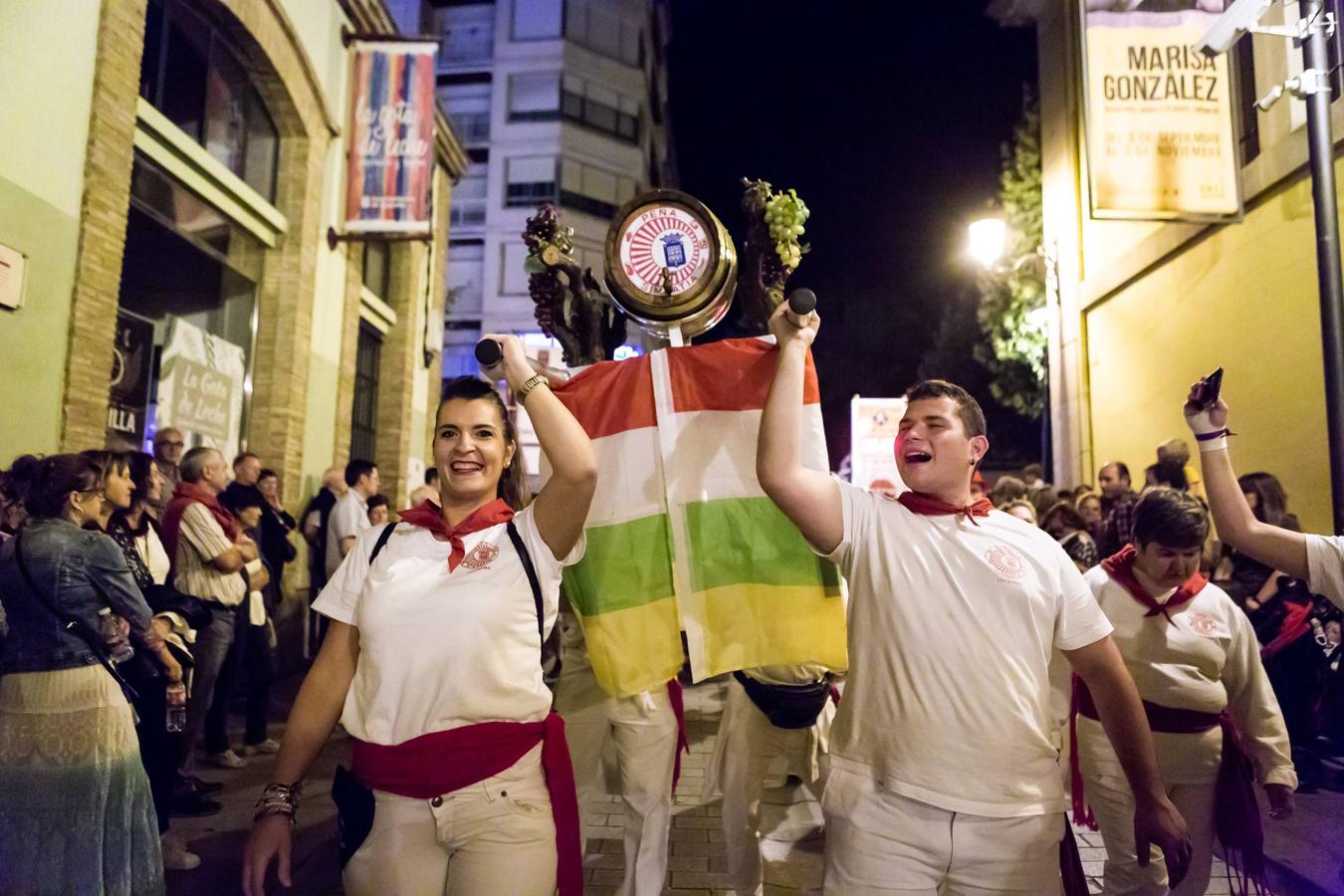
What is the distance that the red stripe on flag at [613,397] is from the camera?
378cm

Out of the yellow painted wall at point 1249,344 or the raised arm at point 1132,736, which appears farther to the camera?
the yellow painted wall at point 1249,344

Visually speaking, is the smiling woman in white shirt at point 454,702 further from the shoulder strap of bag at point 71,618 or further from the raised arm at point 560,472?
the shoulder strap of bag at point 71,618

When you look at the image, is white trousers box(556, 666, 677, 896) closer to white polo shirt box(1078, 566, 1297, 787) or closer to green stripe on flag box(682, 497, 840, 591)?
green stripe on flag box(682, 497, 840, 591)

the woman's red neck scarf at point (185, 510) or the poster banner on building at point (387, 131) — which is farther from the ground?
the poster banner on building at point (387, 131)

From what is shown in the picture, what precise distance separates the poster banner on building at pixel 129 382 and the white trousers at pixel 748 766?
723 cm

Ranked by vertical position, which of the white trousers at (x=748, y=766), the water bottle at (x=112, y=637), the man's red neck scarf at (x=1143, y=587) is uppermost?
the man's red neck scarf at (x=1143, y=587)

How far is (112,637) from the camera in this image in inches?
152

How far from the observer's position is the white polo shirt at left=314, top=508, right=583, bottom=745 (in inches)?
95.3

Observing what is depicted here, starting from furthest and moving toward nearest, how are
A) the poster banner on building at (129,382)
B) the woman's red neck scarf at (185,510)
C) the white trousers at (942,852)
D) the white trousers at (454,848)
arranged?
1. the poster banner on building at (129,382)
2. the woman's red neck scarf at (185,510)
3. the white trousers at (942,852)
4. the white trousers at (454,848)

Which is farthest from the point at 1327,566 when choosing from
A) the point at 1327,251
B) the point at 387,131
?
the point at 387,131

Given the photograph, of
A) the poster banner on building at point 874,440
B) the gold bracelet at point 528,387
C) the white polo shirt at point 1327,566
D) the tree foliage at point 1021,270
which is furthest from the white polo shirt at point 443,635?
the tree foliage at point 1021,270

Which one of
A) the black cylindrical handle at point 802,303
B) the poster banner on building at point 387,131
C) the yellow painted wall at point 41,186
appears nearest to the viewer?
the black cylindrical handle at point 802,303

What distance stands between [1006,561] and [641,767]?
206 centimetres

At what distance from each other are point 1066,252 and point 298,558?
13.0 metres
